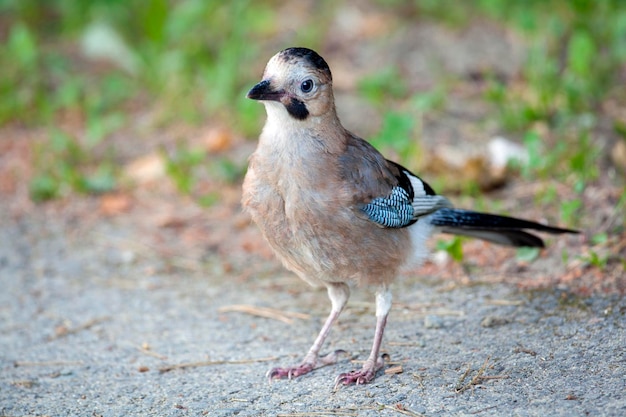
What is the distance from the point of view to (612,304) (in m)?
4.07

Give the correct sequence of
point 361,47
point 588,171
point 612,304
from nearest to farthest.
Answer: point 612,304, point 588,171, point 361,47

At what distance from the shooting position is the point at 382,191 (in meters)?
3.89

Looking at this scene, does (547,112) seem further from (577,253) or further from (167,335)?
(167,335)

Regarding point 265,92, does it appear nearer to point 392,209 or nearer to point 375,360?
point 392,209

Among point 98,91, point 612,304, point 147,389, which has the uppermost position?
point 98,91

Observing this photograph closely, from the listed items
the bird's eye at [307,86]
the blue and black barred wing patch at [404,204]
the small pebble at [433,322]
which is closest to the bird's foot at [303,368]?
the small pebble at [433,322]

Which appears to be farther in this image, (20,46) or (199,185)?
(20,46)

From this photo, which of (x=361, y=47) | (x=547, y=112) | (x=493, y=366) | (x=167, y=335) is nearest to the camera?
(x=493, y=366)

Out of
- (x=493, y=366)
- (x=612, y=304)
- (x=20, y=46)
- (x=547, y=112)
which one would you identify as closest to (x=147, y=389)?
(x=493, y=366)

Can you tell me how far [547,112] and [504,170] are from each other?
2.78ft

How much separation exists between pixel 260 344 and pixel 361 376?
2.46 ft

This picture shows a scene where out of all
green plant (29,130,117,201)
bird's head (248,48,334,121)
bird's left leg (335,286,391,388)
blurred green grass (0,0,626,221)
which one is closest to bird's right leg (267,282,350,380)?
bird's left leg (335,286,391,388)

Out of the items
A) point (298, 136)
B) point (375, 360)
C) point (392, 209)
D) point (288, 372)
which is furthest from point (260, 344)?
point (298, 136)

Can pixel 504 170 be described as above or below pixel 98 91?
below
